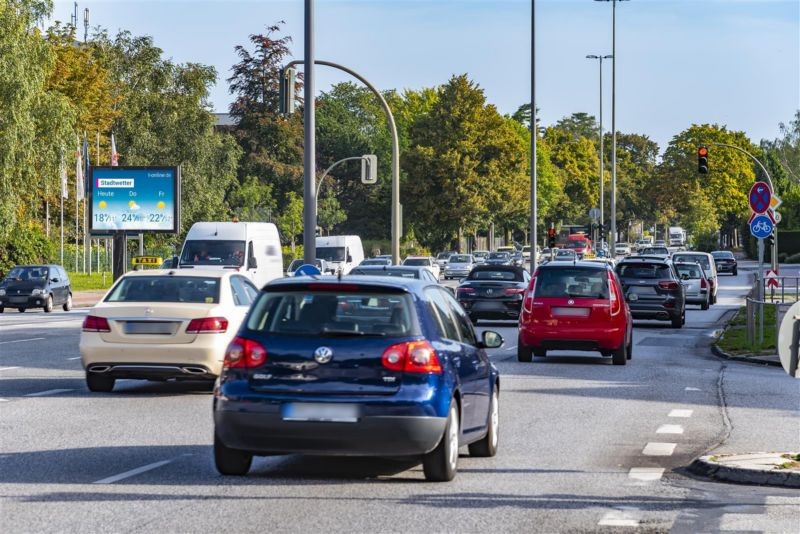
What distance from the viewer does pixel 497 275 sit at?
116ft

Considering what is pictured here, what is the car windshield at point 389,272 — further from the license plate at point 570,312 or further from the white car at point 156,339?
the white car at point 156,339

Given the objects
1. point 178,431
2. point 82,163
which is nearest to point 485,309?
point 178,431

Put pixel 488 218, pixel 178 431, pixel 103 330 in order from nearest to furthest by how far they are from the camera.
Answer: pixel 178 431
pixel 103 330
pixel 488 218

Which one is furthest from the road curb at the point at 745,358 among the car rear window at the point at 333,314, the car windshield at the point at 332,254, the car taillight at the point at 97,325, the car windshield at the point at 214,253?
the car windshield at the point at 332,254

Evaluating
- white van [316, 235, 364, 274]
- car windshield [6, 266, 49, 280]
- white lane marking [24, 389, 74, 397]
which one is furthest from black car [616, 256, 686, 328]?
white van [316, 235, 364, 274]

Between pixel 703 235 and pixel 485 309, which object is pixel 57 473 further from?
pixel 703 235

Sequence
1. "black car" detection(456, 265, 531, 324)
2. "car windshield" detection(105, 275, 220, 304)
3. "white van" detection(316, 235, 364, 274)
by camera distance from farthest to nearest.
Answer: "white van" detection(316, 235, 364, 274) → "black car" detection(456, 265, 531, 324) → "car windshield" detection(105, 275, 220, 304)

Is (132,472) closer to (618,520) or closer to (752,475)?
(618,520)

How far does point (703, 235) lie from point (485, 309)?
85942 millimetres

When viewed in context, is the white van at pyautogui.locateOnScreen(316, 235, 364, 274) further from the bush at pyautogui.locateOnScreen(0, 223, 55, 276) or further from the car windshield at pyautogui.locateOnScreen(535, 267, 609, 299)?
the car windshield at pyautogui.locateOnScreen(535, 267, 609, 299)

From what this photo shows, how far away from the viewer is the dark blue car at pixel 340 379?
990 centimetres

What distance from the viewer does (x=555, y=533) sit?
8336 mm

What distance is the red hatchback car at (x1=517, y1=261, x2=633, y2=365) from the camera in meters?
22.7

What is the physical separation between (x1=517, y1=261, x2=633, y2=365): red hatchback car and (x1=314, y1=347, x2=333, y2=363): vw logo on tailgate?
43.2ft
